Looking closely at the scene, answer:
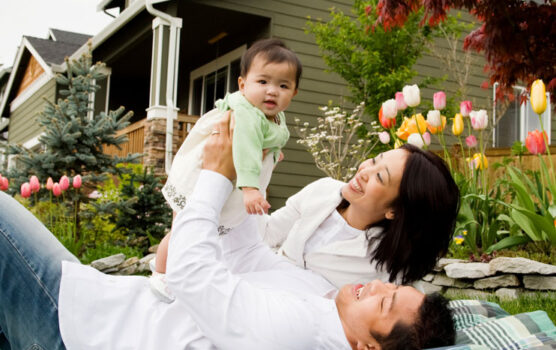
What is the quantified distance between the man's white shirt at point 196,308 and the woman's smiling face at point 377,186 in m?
0.44

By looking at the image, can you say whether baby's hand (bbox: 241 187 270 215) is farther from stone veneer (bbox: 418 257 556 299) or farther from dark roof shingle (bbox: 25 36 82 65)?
dark roof shingle (bbox: 25 36 82 65)

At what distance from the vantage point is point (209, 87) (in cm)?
1163

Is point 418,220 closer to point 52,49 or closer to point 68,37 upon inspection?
point 52,49

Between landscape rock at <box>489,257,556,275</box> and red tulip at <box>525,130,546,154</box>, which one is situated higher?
red tulip at <box>525,130,546,154</box>

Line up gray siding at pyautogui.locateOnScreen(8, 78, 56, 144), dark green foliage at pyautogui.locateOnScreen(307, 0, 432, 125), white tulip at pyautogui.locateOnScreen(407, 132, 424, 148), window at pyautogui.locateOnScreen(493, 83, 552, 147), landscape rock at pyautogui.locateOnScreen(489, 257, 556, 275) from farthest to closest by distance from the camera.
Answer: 1. gray siding at pyautogui.locateOnScreen(8, 78, 56, 144)
2. window at pyautogui.locateOnScreen(493, 83, 552, 147)
3. dark green foliage at pyautogui.locateOnScreen(307, 0, 432, 125)
4. white tulip at pyautogui.locateOnScreen(407, 132, 424, 148)
5. landscape rock at pyautogui.locateOnScreen(489, 257, 556, 275)

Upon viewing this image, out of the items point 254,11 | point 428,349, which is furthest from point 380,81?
point 428,349

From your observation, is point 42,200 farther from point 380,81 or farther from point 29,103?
point 29,103

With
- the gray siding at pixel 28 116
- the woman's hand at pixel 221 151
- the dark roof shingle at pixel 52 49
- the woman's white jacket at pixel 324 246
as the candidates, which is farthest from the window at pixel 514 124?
the woman's hand at pixel 221 151

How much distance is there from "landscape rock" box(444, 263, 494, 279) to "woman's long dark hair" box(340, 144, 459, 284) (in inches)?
85.5

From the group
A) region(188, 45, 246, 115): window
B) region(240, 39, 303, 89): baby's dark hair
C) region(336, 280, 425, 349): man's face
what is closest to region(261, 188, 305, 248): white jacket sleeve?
region(240, 39, 303, 89): baby's dark hair

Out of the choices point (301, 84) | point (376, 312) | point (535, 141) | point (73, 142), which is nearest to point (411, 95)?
point (535, 141)

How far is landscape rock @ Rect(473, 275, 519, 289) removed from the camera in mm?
4035

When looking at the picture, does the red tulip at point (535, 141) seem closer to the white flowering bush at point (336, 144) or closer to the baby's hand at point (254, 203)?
the baby's hand at point (254, 203)

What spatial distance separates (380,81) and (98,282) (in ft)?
24.6
